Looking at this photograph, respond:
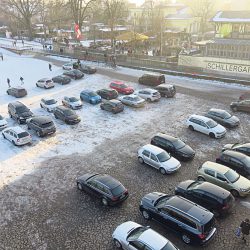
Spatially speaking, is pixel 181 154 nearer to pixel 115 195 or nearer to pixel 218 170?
pixel 218 170

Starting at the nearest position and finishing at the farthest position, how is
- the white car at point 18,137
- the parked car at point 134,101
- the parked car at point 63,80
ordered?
the white car at point 18,137 < the parked car at point 134,101 < the parked car at point 63,80

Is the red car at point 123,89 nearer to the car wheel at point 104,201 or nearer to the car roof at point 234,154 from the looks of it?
the car roof at point 234,154

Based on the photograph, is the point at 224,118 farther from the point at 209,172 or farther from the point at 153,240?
the point at 153,240

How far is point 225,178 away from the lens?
59.8 ft

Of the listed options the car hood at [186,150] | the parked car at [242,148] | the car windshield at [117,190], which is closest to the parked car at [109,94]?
the car hood at [186,150]

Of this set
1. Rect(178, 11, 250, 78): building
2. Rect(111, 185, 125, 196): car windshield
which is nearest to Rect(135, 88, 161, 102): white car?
Rect(178, 11, 250, 78): building

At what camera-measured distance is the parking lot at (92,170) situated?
15.5 m

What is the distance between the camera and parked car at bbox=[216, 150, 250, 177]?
64.6 ft

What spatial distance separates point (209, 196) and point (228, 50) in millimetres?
30376

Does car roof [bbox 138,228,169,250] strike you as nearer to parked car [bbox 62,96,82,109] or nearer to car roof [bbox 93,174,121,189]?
car roof [bbox 93,174,121,189]

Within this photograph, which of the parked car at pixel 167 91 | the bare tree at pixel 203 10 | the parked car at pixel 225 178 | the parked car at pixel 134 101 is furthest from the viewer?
the bare tree at pixel 203 10

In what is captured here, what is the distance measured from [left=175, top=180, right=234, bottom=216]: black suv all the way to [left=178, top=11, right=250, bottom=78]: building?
27.3 metres

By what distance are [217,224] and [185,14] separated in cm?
8794

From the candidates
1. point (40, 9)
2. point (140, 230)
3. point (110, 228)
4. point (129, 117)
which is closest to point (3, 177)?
point (110, 228)
